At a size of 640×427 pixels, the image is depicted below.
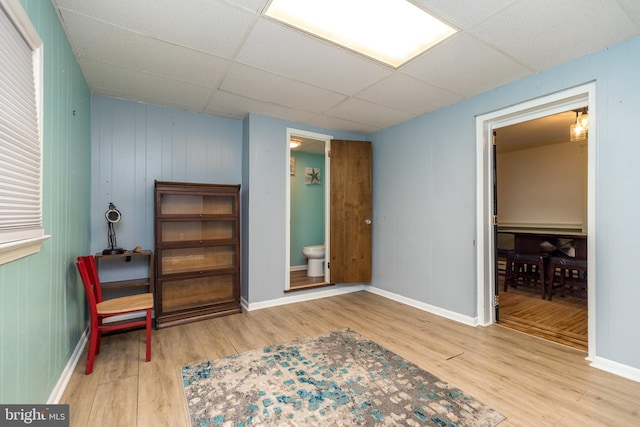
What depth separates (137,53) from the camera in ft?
7.09

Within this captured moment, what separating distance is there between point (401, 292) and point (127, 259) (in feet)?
11.0

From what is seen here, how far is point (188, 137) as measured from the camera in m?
3.37

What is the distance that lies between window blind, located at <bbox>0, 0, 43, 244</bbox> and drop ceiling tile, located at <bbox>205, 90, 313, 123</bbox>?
1.65 meters

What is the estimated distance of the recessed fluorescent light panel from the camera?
5.88ft

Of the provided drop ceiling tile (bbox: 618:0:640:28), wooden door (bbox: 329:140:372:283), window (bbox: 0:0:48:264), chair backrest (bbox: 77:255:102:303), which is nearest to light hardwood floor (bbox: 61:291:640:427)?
chair backrest (bbox: 77:255:102:303)

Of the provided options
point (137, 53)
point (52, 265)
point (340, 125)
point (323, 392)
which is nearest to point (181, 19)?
point (137, 53)

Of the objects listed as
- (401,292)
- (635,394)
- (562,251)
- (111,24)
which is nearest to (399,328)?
(401,292)

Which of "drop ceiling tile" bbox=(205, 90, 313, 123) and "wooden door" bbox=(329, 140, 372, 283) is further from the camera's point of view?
"wooden door" bbox=(329, 140, 372, 283)

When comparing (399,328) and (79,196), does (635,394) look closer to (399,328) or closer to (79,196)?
(399,328)

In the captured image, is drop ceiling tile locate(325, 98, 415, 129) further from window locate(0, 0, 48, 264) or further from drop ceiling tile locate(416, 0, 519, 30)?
window locate(0, 0, 48, 264)

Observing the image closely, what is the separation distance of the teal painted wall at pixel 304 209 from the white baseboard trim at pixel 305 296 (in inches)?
60.6

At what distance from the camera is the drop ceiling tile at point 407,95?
2.64 meters

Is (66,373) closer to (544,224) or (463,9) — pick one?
(463,9)

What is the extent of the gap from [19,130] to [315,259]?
385 cm
